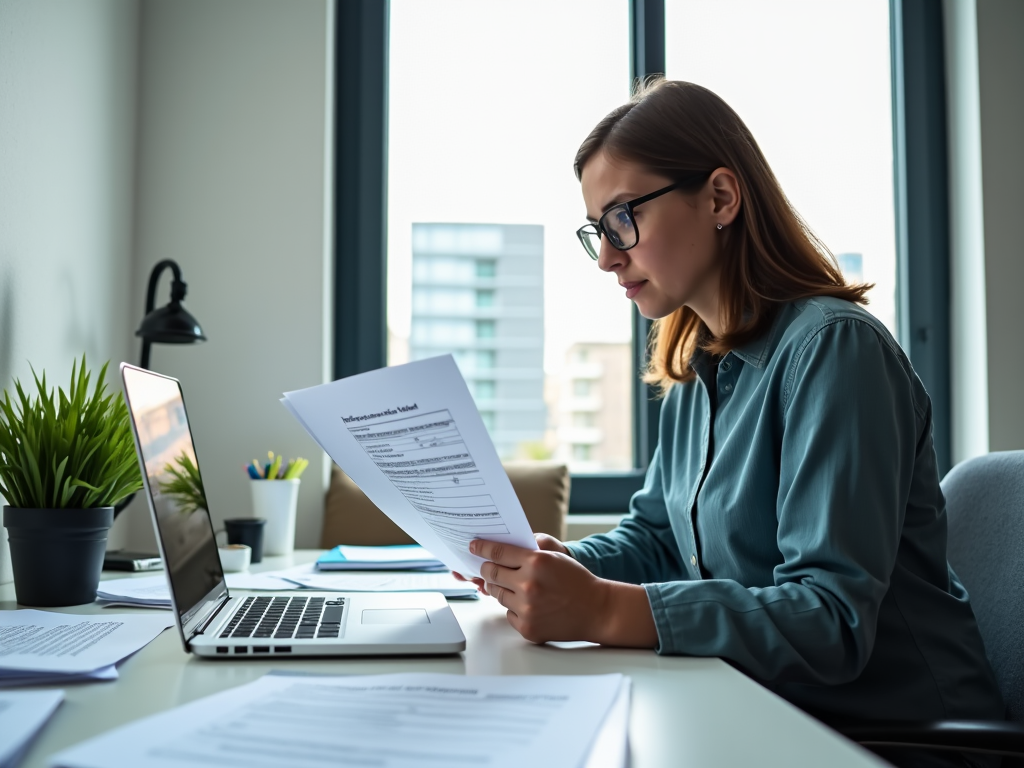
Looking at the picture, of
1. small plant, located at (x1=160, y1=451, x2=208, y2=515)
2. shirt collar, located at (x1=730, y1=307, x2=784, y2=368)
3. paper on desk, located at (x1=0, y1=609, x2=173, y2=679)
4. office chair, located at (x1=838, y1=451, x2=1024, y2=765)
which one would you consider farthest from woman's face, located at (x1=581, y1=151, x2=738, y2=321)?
paper on desk, located at (x1=0, y1=609, x2=173, y2=679)

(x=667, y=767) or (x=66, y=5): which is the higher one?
(x=66, y=5)

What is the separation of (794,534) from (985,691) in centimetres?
30

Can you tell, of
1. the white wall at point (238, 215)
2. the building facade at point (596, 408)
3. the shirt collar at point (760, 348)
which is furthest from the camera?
the building facade at point (596, 408)

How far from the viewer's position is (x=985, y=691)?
89 centimetres

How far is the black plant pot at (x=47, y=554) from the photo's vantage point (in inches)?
40.3

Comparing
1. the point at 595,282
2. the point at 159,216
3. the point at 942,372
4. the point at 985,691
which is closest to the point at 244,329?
the point at 159,216

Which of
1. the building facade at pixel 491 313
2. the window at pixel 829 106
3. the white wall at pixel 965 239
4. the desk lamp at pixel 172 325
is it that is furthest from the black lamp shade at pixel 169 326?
the white wall at pixel 965 239

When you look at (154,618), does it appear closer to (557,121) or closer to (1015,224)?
(557,121)

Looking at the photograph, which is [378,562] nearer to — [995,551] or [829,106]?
[995,551]

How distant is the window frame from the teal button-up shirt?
111cm

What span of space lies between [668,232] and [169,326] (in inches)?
39.5

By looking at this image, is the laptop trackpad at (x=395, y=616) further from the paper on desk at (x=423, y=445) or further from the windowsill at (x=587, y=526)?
the windowsill at (x=587, y=526)

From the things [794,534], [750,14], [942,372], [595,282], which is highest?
[750,14]

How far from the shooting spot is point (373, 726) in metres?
0.52
